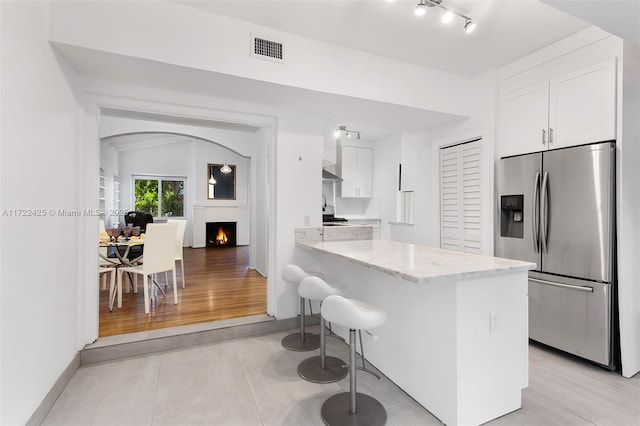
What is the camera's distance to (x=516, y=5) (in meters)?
2.24

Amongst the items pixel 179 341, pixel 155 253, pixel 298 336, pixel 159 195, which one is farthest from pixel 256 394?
pixel 159 195

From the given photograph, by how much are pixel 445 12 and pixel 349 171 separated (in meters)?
4.04

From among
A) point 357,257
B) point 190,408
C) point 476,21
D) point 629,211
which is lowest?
point 190,408

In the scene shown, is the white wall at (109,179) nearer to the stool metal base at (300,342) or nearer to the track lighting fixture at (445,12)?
the stool metal base at (300,342)

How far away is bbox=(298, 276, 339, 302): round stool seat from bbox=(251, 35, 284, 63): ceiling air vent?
176 centimetres

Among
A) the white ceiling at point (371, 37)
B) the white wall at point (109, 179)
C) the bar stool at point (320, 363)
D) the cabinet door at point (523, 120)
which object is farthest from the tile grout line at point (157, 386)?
the white wall at point (109, 179)

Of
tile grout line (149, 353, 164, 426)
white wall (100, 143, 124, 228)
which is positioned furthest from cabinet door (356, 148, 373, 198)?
white wall (100, 143, 124, 228)

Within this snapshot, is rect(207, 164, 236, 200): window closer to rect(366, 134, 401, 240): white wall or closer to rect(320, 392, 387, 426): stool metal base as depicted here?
rect(366, 134, 401, 240): white wall

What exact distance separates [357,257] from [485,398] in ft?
3.51

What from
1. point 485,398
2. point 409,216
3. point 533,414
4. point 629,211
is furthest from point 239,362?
point 409,216

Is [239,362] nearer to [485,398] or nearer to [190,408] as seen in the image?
[190,408]

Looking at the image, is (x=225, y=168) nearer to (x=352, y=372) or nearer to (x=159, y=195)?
(x=159, y=195)

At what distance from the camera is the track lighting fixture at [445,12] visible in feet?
6.93

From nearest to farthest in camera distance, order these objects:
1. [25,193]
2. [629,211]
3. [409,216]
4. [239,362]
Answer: [25,193] → [629,211] → [239,362] → [409,216]
